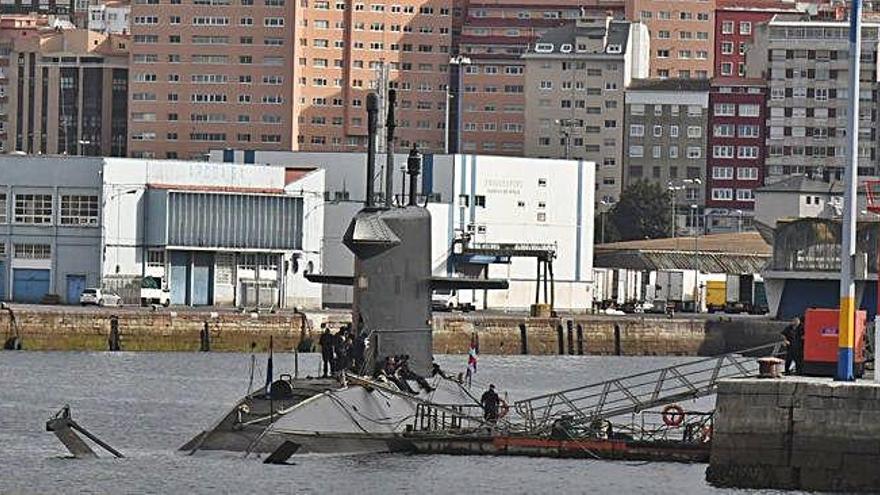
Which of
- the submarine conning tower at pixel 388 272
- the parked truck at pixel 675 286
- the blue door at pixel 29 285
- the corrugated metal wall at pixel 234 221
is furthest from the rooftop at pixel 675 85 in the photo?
the submarine conning tower at pixel 388 272

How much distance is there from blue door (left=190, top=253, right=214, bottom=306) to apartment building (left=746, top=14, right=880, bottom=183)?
85.9 metres

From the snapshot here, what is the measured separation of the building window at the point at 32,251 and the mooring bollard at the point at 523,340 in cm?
2350

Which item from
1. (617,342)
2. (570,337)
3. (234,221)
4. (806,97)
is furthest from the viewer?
(806,97)

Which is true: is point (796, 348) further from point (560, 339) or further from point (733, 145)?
point (733, 145)

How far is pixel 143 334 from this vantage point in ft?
295

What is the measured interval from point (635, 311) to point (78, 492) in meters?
93.7

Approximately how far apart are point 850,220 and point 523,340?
2481 inches

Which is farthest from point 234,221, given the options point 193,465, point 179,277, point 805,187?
point 193,465

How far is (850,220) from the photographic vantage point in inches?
1500

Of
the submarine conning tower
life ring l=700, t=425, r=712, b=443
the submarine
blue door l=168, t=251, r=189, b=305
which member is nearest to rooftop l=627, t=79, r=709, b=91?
blue door l=168, t=251, r=189, b=305

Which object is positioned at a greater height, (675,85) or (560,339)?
(675,85)

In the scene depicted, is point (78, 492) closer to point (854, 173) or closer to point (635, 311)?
point (854, 173)

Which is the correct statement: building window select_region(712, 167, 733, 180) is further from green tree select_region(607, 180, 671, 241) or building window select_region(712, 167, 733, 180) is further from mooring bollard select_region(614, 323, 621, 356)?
mooring bollard select_region(614, 323, 621, 356)

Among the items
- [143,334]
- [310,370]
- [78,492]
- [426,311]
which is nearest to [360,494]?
[78,492]
